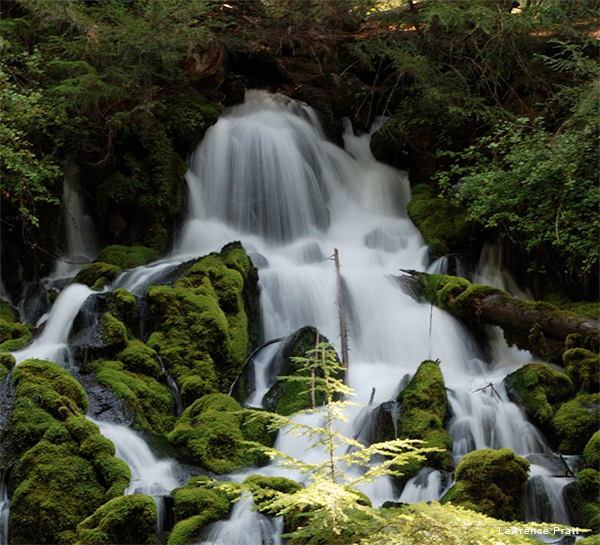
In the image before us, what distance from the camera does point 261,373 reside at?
8.14 metres

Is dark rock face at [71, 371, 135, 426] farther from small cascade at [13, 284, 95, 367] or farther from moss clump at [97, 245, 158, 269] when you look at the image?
moss clump at [97, 245, 158, 269]

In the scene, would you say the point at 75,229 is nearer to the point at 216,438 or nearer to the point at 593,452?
the point at 216,438

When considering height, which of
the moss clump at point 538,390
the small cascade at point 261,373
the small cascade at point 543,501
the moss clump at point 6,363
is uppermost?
the moss clump at point 6,363

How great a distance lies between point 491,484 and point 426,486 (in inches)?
24.9

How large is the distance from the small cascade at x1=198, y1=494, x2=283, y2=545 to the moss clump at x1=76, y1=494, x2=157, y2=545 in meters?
0.45

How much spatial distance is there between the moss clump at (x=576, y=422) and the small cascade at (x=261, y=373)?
3.30 metres

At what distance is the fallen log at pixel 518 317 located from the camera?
7.92 metres

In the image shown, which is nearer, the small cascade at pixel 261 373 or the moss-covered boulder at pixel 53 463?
the moss-covered boulder at pixel 53 463

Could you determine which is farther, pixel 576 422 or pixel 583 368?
pixel 583 368

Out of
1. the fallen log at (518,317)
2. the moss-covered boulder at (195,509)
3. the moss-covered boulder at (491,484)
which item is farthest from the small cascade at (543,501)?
the moss-covered boulder at (195,509)

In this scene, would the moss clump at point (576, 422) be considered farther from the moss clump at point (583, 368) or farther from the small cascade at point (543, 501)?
the small cascade at point (543, 501)

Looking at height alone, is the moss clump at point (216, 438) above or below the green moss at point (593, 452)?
above

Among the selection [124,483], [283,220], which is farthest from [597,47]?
[124,483]

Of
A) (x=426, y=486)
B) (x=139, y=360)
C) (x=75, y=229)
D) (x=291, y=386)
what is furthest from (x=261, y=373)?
(x=75, y=229)
